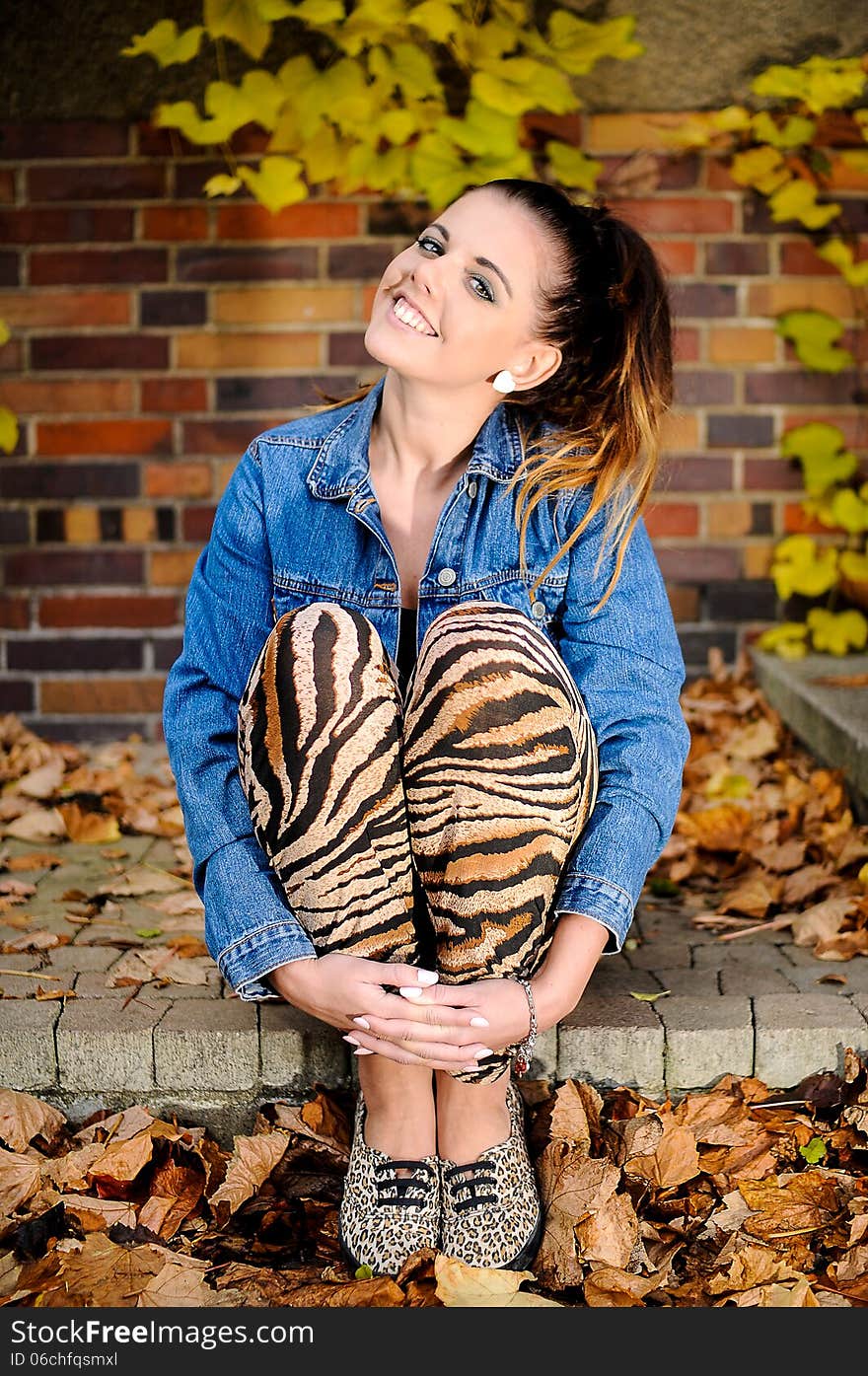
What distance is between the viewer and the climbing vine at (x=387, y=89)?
2791 mm

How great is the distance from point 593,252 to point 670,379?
24cm

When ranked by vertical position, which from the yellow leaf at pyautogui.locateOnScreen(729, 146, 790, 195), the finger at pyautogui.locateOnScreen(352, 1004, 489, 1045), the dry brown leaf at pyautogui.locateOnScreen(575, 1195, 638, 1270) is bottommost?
the dry brown leaf at pyautogui.locateOnScreen(575, 1195, 638, 1270)

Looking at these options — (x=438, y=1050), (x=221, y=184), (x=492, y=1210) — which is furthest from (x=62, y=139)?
(x=492, y=1210)

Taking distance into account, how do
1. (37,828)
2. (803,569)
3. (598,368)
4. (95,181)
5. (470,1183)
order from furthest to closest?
(803,569), (95,181), (37,828), (598,368), (470,1183)

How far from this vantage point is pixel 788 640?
3.26 meters

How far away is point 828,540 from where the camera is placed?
3.27 metres

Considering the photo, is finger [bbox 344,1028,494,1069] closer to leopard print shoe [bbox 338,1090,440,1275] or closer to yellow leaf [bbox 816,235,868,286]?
leopard print shoe [bbox 338,1090,440,1275]

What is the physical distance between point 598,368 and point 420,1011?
107cm

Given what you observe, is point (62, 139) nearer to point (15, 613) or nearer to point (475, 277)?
point (15, 613)

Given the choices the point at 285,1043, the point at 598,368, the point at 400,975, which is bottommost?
the point at 285,1043

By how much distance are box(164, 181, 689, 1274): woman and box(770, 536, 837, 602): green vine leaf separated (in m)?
1.34

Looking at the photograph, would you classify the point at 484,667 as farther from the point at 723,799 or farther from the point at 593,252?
the point at 723,799

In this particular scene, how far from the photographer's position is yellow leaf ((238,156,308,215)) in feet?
9.83

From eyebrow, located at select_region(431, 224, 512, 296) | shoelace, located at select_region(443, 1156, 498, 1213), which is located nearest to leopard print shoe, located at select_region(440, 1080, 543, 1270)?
shoelace, located at select_region(443, 1156, 498, 1213)
